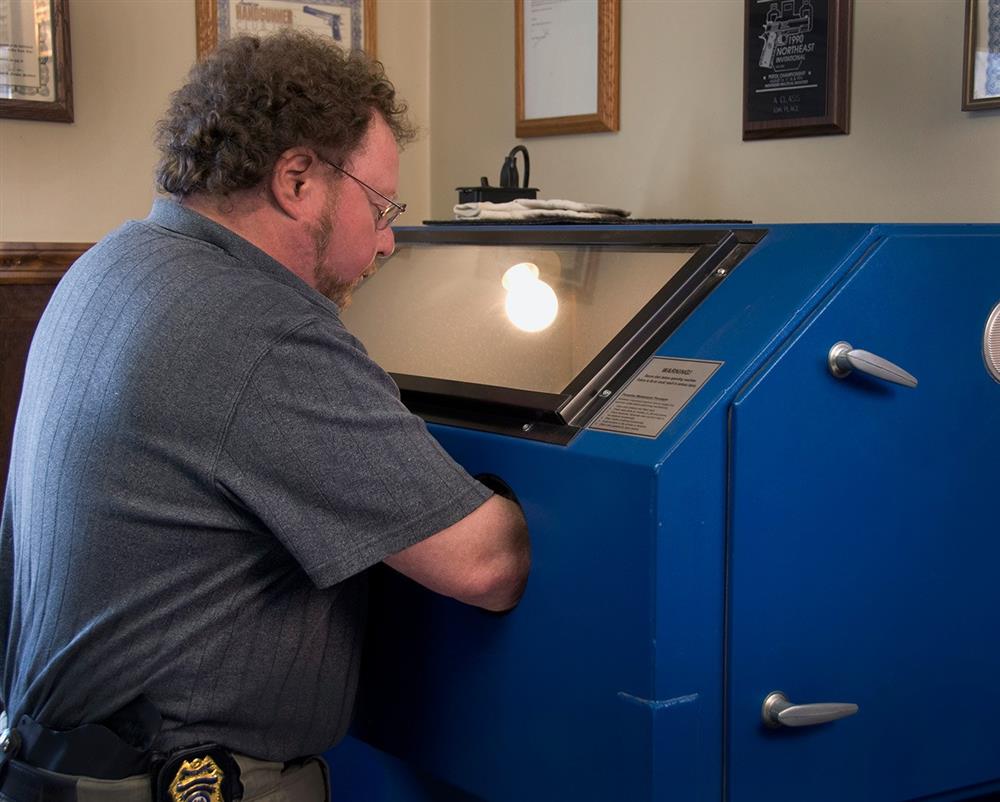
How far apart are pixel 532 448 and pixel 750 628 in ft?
1.10

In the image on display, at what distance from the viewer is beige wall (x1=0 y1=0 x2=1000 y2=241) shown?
2168 mm

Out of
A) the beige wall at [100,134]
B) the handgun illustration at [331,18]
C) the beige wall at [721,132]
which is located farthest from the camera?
the handgun illustration at [331,18]

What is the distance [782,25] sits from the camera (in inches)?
93.4

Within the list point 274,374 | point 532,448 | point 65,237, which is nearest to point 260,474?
point 274,374

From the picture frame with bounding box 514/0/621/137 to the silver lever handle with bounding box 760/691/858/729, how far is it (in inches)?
65.5

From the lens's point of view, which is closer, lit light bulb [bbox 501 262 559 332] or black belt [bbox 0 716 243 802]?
black belt [bbox 0 716 243 802]

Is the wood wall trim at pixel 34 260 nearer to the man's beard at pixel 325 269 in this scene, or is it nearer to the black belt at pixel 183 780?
the man's beard at pixel 325 269

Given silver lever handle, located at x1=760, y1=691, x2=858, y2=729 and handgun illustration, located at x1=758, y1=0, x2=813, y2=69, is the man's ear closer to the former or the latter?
silver lever handle, located at x1=760, y1=691, x2=858, y2=729

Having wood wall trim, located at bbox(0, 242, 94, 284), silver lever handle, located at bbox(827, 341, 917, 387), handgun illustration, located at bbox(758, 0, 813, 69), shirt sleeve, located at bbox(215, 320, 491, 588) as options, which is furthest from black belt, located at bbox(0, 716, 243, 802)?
handgun illustration, located at bbox(758, 0, 813, 69)

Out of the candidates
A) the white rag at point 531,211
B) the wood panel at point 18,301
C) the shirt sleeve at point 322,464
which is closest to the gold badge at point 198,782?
the shirt sleeve at point 322,464

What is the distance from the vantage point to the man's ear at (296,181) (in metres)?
1.62

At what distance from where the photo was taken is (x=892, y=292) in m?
1.53

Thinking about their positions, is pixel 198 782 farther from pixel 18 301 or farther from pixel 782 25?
pixel 782 25

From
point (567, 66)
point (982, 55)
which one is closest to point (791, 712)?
point (982, 55)
